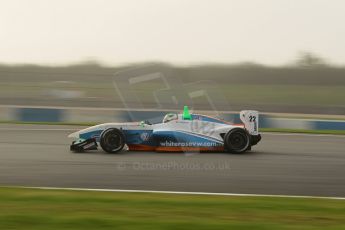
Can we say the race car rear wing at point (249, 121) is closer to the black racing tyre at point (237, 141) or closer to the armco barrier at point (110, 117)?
the black racing tyre at point (237, 141)

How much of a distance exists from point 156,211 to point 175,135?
4.82 metres

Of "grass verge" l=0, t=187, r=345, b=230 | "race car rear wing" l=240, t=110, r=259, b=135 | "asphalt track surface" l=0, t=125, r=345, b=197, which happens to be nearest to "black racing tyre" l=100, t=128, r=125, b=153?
"asphalt track surface" l=0, t=125, r=345, b=197

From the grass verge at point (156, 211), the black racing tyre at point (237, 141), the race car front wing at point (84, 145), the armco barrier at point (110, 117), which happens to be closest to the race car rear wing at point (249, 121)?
the black racing tyre at point (237, 141)

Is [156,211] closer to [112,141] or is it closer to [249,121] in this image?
[112,141]

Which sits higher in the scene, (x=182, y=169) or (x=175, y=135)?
(x=175, y=135)

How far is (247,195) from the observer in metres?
6.95

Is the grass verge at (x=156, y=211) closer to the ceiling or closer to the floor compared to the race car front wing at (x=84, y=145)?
closer to the floor

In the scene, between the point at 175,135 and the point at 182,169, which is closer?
the point at 182,169

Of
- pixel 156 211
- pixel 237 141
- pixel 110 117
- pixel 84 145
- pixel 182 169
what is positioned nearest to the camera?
pixel 156 211

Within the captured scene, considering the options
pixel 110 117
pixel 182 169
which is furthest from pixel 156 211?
pixel 110 117

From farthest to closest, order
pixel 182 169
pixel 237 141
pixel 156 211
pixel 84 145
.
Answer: pixel 237 141 → pixel 84 145 → pixel 182 169 → pixel 156 211

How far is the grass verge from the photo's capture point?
5.20m

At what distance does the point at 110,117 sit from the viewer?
1886cm

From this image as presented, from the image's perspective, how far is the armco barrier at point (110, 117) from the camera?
17844mm
